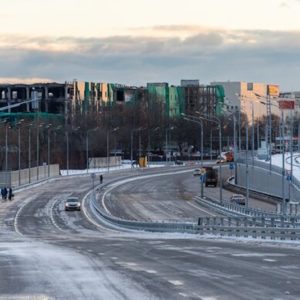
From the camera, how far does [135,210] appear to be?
78.3 meters

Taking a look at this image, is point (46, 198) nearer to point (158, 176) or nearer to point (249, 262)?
point (158, 176)

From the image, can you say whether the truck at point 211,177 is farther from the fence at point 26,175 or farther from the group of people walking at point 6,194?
the group of people walking at point 6,194

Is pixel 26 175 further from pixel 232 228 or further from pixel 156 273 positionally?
pixel 156 273

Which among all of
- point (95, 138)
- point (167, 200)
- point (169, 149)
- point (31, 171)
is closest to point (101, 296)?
point (167, 200)

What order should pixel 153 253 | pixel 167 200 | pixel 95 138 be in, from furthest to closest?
pixel 95 138, pixel 167 200, pixel 153 253

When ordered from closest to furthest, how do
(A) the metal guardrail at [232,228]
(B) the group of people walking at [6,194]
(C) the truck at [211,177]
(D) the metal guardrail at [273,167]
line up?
(A) the metal guardrail at [232,228] → (D) the metal guardrail at [273,167] → (B) the group of people walking at [6,194] → (C) the truck at [211,177]

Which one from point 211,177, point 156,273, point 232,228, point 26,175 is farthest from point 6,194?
point 156,273

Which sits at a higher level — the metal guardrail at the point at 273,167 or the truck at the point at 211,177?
the metal guardrail at the point at 273,167

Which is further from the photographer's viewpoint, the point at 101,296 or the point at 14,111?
the point at 14,111

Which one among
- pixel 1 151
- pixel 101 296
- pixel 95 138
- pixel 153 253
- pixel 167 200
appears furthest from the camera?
pixel 95 138

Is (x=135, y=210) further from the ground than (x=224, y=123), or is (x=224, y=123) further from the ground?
(x=224, y=123)

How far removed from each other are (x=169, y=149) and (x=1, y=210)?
120725mm

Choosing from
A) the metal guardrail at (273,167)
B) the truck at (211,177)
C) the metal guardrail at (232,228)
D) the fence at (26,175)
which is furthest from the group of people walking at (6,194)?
the truck at (211,177)

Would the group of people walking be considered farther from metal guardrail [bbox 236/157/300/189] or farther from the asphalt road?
the asphalt road
